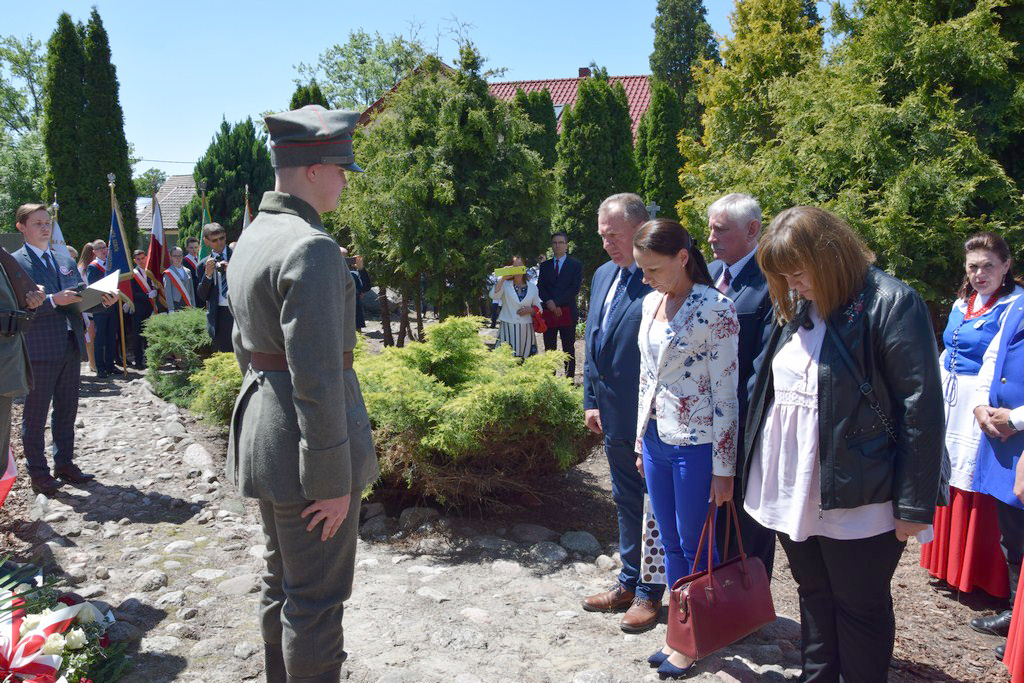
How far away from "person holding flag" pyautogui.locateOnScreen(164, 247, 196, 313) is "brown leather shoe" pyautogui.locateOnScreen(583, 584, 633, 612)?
9.54m

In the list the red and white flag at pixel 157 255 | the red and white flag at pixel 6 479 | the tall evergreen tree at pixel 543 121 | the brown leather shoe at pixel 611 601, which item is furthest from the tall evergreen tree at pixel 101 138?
the brown leather shoe at pixel 611 601

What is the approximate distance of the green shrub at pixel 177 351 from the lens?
8.46 metres

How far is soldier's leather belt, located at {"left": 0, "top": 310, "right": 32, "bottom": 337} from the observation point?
13.0ft

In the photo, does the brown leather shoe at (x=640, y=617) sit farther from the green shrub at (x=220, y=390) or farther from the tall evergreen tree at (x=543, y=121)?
the tall evergreen tree at (x=543, y=121)

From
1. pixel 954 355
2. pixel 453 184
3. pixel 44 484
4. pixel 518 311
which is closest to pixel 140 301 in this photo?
pixel 453 184

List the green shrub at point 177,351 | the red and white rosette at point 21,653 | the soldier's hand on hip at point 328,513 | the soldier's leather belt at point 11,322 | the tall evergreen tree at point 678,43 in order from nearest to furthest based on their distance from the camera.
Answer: the soldier's hand on hip at point 328,513, the red and white rosette at point 21,653, the soldier's leather belt at point 11,322, the green shrub at point 177,351, the tall evergreen tree at point 678,43

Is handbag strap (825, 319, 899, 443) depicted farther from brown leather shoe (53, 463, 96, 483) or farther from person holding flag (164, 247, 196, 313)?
person holding flag (164, 247, 196, 313)

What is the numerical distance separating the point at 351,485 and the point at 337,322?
499mm

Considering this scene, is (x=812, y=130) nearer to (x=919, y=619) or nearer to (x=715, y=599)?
(x=919, y=619)

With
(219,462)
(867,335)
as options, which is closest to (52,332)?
(219,462)

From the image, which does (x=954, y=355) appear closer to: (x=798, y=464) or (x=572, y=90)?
(x=798, y=464)

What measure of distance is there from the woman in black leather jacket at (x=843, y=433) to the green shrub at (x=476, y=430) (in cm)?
197

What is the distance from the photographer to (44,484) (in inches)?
209

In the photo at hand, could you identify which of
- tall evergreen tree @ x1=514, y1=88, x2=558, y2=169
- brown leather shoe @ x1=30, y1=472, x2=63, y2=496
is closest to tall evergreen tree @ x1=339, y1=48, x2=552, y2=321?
brown leather shoe @ x1=30, y1=472, x2=63, y2=496
